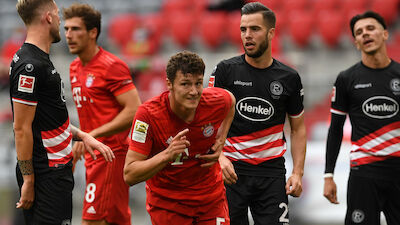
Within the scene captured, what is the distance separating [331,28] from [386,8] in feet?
3.85

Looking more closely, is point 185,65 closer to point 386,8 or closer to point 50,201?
point 50,201

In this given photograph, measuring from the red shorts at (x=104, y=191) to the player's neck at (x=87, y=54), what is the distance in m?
1.00

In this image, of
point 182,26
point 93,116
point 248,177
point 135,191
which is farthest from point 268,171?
point 182,26

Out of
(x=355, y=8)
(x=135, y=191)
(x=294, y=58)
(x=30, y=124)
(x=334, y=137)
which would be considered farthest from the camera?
(x=355, y=8)

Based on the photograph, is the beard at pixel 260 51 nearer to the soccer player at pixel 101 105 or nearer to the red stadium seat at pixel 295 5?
the soccer player at pixel 101 105

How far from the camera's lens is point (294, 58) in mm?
10969

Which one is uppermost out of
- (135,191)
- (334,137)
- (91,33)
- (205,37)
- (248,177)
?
(205,37)

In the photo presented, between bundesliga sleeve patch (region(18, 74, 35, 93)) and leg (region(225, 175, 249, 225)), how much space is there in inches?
76.7

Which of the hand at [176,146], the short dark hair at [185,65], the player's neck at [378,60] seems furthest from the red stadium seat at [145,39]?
the hand at [176,146]

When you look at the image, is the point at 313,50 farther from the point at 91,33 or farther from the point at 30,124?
the point at 30,124

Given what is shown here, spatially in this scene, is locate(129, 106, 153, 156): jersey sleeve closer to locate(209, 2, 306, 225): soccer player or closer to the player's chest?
locate(209, 2, 306, 225): soccer player

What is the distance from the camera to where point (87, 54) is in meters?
6.07

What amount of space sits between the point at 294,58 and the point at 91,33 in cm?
565

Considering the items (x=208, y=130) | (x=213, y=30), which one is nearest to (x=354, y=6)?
(x=213, y=30)
